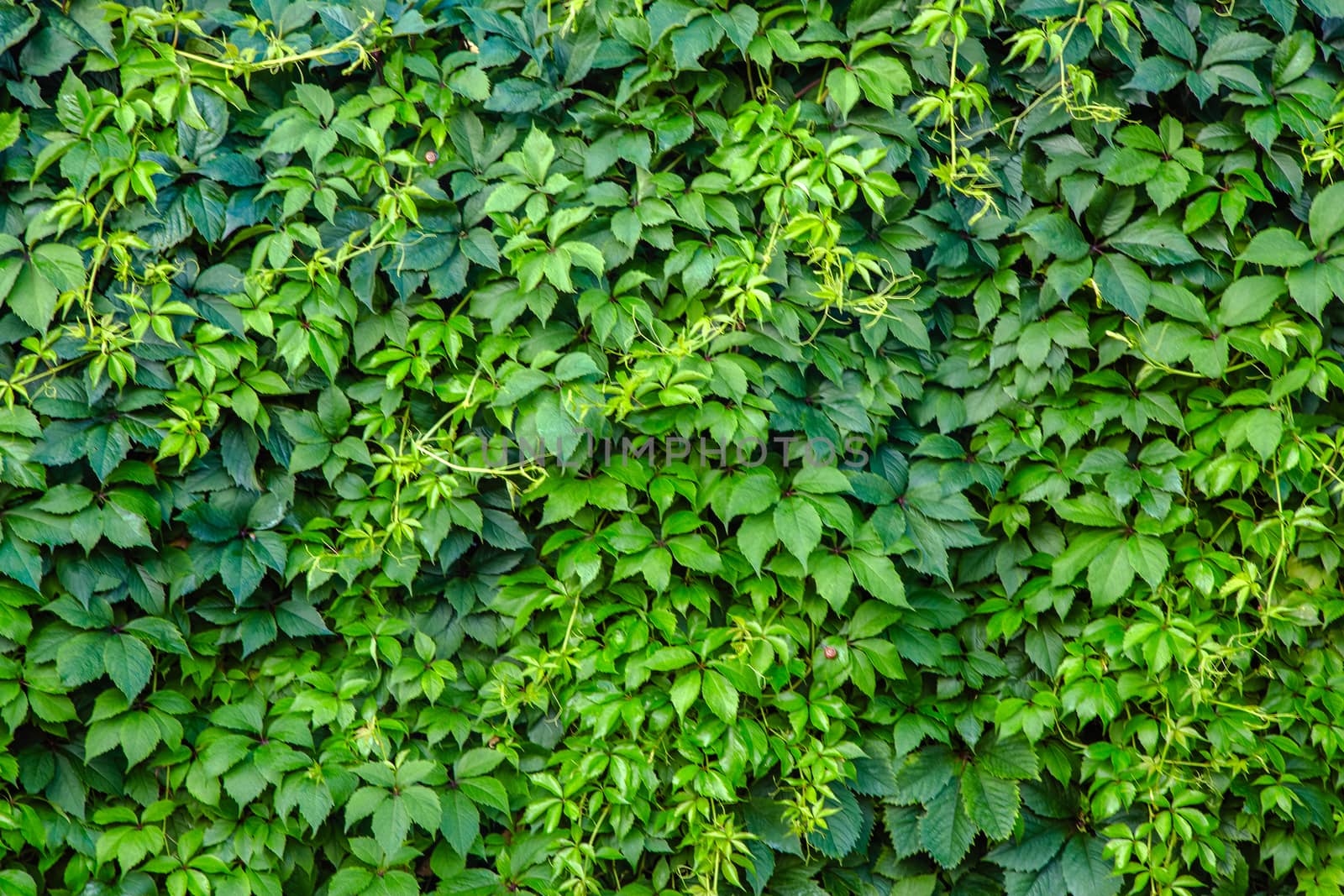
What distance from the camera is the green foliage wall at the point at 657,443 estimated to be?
7.38 ft

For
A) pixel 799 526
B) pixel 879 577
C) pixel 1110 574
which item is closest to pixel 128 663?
pixel 799 526

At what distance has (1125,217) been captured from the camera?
2.33 m

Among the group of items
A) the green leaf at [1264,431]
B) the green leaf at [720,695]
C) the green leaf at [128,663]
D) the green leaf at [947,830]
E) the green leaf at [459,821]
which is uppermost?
the green leaf at [1264,431]

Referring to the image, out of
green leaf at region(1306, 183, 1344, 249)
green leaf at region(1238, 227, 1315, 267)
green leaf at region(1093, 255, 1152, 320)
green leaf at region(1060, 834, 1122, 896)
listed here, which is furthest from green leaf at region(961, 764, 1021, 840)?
green leaf at region(1306, 183, 1344, 249)

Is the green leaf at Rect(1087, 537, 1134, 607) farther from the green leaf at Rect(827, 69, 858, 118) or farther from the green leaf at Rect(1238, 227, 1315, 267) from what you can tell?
the green leaf at Rect(827, 69, 858, 118)

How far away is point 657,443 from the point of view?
2.37m

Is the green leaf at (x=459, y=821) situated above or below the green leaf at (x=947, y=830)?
above

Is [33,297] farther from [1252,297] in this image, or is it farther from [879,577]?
[1252,297]

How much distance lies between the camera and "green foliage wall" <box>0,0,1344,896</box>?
88.5 inches

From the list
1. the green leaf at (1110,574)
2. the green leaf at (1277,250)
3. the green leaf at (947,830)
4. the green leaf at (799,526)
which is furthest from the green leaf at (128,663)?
the green leaf at (1277,250)

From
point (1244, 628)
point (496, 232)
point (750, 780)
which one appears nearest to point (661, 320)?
point (496, 232)

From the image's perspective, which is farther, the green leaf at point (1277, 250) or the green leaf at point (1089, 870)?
the green leaf at point (1089, 870)

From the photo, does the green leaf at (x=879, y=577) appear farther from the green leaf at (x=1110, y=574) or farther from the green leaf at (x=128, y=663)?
the green leaf at (x=128, y=663)

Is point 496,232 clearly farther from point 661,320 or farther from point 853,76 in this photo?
point 853,76
